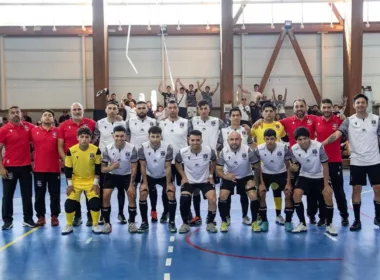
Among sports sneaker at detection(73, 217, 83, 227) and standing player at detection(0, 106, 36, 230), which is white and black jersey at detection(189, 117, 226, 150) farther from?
standing player at detection(0, 106, 36, 230)

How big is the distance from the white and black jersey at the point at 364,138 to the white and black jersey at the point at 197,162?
1.90 m

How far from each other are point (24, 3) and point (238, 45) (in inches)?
335

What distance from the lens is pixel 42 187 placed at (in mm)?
6977

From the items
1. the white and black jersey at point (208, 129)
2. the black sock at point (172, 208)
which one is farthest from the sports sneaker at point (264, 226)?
the white and black jersey at point (208, 129)

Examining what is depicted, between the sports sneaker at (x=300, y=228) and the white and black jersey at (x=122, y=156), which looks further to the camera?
the white and black jersey at (x=122, y=156)

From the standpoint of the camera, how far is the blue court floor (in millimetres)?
4703

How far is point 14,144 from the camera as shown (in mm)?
6887

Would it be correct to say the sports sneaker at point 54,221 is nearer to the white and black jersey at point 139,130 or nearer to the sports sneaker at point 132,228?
the sports sneaker at point 132,228

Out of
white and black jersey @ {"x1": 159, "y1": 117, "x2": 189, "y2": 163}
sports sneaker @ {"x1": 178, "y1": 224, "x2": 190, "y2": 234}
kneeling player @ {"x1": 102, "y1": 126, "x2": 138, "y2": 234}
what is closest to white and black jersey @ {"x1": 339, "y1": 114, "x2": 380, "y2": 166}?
white and black jersey @ {"x1": 159, "y1": 117, "x2": 189, "y2": 163}

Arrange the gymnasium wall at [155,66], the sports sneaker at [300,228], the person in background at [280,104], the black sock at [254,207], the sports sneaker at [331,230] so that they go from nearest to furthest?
the sports sneaker at [331,230], the sports sneaker at [300,228], the black sock at [254,207], the person in background at [280,104], the gymnasium wall at [155,66]

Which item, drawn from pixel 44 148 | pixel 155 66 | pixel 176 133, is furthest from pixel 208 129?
pixel 155 66

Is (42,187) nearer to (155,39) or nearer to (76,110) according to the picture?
(76,110)

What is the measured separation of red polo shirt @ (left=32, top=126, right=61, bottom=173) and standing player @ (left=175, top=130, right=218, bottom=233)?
6.13ft

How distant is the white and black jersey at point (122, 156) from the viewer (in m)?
6.68
